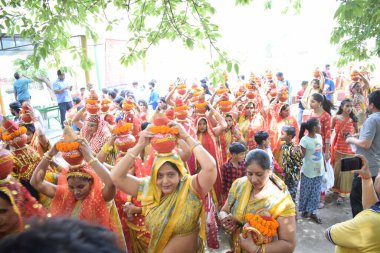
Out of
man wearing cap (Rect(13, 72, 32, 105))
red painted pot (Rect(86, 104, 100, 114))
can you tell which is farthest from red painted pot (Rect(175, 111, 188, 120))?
man wearing cap (Rect(13, 72, 32, 105))

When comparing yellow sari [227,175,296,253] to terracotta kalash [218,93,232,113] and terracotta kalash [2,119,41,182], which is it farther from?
terracotta kalash [218,93,232,113]

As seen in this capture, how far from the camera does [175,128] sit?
2.54m

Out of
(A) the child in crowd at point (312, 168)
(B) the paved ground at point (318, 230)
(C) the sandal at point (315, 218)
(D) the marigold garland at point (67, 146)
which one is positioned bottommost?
(B) the paved ground at point (318, 230)

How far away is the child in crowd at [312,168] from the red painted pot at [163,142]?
3074mm

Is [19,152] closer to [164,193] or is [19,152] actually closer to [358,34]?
[164,193]

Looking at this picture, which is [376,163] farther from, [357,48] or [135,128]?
[135,128]

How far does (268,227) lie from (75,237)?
179 cm

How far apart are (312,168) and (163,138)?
335cm

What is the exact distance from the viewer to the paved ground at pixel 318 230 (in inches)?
165

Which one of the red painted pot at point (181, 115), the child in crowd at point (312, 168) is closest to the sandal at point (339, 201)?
the child in crowd at point (312, 168)

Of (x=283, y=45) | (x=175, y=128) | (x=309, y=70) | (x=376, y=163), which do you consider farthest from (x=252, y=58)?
(x=175, y=128)

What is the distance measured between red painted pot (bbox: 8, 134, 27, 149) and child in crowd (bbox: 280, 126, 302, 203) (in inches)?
151

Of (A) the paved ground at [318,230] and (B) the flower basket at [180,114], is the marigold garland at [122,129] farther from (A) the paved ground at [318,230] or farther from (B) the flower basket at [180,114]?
(A) the paved ground at [318,230]

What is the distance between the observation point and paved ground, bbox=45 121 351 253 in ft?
13.8
